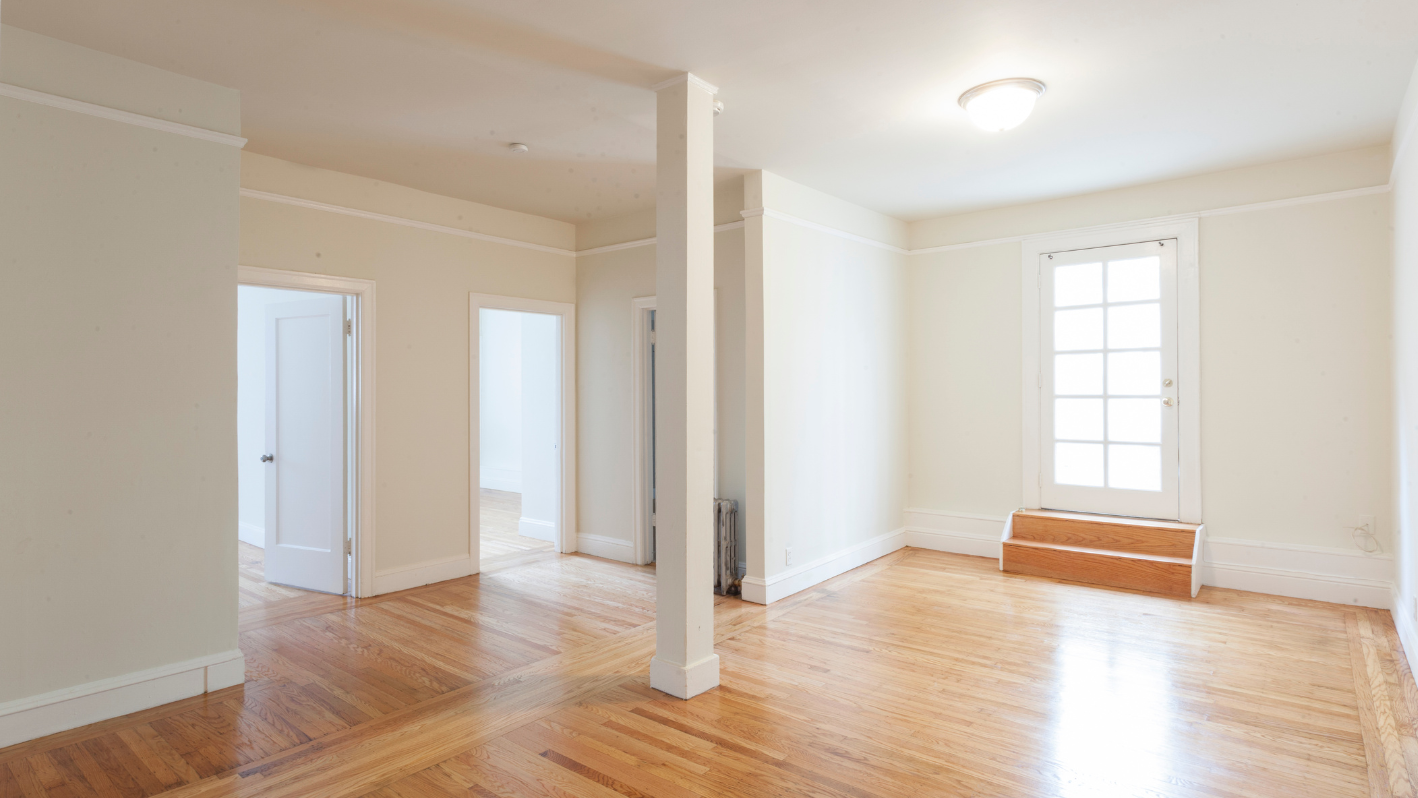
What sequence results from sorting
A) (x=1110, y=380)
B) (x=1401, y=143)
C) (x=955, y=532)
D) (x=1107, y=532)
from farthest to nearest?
(x=955, y=532)
(x=1110, y=380)
(x=1107, y=532)
(x=1401, y=143)

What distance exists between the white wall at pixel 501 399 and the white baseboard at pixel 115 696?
22.8ft

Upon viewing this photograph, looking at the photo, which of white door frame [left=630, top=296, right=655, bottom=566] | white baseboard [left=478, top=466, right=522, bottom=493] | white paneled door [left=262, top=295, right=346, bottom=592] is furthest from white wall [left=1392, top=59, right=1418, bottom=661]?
white baseboard [left=478, top=466, right=522, bottom=493]

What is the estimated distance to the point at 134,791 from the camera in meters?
2.53

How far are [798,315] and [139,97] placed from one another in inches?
141

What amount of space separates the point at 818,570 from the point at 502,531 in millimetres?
3406

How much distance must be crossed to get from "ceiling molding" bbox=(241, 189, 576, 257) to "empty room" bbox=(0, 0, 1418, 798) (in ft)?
0.09

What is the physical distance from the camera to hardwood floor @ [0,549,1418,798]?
259cm

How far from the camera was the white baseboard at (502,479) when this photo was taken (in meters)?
10.3

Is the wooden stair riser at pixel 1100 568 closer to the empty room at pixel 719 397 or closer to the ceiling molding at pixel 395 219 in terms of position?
the empty room at pixel 719 397

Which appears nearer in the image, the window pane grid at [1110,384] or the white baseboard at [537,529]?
the window pane grid at [1110,384]


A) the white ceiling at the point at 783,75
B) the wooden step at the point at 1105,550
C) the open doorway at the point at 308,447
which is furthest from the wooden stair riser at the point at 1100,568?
the open doorway at the point at 308,447

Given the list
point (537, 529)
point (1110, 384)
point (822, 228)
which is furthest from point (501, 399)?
point (1110, 384)

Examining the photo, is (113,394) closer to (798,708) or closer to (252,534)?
(798,708)

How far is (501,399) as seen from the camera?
35.5 feet
